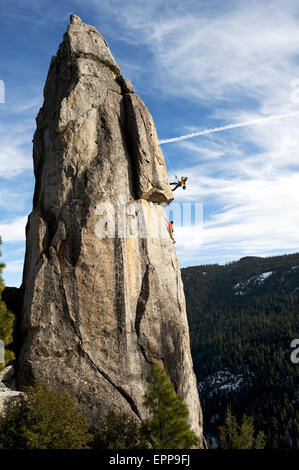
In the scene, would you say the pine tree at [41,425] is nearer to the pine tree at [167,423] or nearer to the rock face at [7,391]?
the rock face at [7,391]

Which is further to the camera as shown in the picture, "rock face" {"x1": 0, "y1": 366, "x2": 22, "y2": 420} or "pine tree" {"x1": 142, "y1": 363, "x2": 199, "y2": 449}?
"pine tree" {"x1": 142, "y1": 363, "x2": 199, "y2": 449}

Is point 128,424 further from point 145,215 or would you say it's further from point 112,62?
point 112,62

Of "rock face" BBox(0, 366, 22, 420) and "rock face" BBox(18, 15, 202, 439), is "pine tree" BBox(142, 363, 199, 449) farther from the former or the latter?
"rock face" BBox(0, 366, 22, 420)

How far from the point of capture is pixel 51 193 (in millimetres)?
28031

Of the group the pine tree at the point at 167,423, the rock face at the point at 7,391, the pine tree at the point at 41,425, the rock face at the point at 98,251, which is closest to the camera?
the pine tree at the point at 41,425

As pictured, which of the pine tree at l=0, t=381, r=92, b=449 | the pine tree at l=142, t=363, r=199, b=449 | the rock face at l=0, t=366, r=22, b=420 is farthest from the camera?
the pine tree at l=142, t=363, r=199, b=449

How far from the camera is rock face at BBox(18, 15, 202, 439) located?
78.8ft

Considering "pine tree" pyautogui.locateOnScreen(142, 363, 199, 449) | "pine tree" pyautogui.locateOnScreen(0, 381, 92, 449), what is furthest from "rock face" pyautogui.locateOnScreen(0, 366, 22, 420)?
"pine tree" pyautogui.locateOnScreen(142, 363, 199, 449)

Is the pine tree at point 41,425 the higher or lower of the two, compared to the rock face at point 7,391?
lower

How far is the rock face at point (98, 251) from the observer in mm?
24031

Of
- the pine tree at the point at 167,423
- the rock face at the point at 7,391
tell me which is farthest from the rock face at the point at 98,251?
the pine tree at the point at 167,423

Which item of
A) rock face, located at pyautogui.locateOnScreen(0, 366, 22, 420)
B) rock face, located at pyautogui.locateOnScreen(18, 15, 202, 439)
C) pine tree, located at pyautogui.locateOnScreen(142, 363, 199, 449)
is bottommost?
pine tree, located at pyautogui.locateOnScreen(142, 363, 199, 449)
